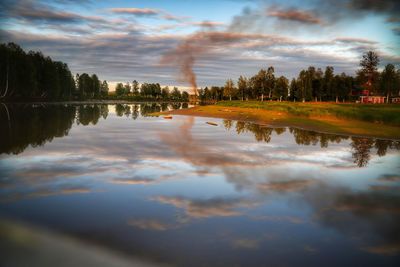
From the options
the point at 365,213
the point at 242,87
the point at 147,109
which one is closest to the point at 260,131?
the point at 365,213

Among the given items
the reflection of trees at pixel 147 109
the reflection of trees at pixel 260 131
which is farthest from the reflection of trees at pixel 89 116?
the reflection of trees at pixel 260 131

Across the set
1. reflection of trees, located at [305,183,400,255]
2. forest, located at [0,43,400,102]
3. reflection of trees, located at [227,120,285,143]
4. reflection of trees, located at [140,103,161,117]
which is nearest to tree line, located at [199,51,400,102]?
forest, located at [0,43,400,102]

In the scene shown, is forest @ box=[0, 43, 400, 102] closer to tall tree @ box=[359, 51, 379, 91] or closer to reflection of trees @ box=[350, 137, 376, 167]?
tall tree @ box=[359, 51, 379, 91]

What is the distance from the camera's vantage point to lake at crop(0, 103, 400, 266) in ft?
27.3

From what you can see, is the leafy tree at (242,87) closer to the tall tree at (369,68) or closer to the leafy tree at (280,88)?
the leafy tree at (280,88)

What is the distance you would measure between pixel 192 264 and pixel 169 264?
0.53 meters

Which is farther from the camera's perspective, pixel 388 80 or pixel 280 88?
pixel 280 88

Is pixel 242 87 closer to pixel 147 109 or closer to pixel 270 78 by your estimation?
pixel 270 78

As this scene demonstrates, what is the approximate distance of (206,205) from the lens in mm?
11664

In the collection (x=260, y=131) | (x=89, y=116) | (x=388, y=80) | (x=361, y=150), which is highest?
(x=388, y=80)

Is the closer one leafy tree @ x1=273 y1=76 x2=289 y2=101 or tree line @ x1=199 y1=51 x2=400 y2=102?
tree line @ x1=199 y1=51 x2=400 y2=102

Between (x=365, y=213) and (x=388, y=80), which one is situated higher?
(x=388, y=80)

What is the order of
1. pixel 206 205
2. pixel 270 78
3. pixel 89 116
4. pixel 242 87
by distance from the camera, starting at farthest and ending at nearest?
pixel 242 87 < pixel 270 78 < pixel 89 116 < pixel 206 205

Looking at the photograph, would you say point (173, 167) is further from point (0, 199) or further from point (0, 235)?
point (0, 235)
